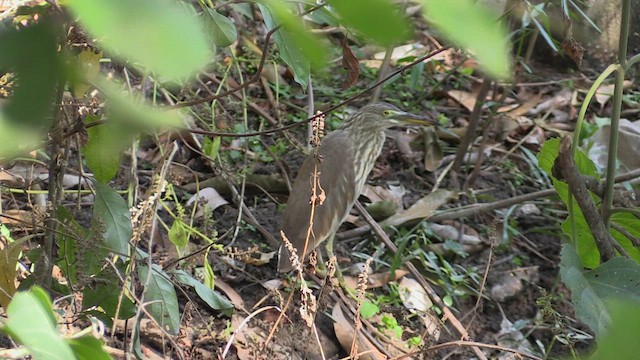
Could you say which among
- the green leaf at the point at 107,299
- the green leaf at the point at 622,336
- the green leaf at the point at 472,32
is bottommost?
the green leaf at the point at 107,299

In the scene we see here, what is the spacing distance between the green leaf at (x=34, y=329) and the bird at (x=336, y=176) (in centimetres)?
230

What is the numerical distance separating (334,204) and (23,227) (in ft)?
4.60

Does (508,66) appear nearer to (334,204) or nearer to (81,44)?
(81,44)

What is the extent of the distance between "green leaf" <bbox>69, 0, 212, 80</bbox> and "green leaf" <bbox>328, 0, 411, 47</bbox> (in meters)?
0.11

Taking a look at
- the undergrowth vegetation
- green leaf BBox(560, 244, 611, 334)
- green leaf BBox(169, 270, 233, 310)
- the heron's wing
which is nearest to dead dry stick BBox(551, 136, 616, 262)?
the undergrowth vegetation

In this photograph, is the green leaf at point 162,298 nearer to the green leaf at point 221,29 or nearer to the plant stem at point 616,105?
the green leaf at point 221,29

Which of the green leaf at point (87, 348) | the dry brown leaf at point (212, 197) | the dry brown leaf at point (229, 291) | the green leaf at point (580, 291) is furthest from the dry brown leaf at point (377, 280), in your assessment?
the green leaf at point (87, 348)

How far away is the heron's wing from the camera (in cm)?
325

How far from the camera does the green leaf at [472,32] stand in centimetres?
51

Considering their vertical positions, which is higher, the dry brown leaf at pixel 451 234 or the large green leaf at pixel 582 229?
the large green leaf at pixel 582 229

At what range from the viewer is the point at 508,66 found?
0.53 m

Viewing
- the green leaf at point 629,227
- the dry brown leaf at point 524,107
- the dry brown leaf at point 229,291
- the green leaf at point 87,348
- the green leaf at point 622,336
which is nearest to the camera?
Answer: the green leaf at point 622,336

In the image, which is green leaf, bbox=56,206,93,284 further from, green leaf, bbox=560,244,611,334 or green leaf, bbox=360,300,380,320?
green leaf, bbox=360,300,380,320

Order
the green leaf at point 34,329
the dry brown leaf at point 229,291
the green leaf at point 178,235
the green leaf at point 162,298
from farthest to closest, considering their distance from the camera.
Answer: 1. the dry brown leaf at point 229,291
2. the green leaf at point 178,235
3. the green leaf at point 162,298
4. the green leaf at point 34,329
